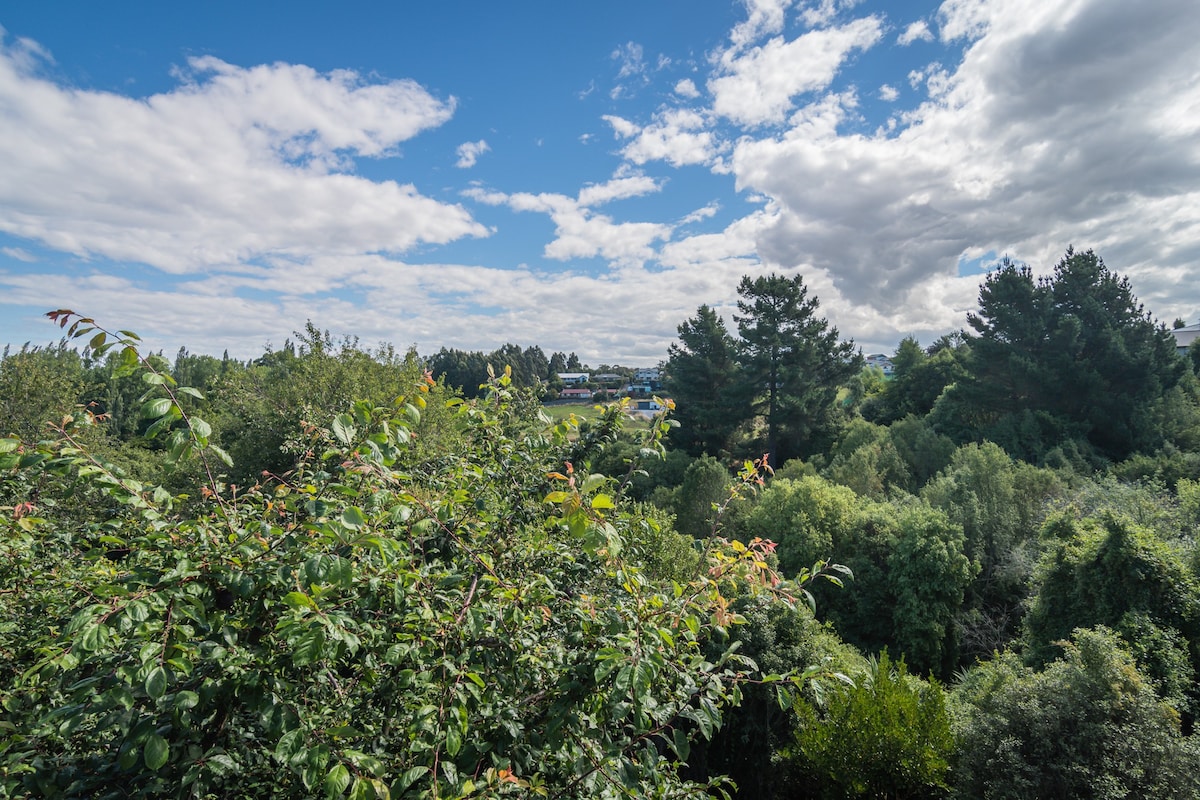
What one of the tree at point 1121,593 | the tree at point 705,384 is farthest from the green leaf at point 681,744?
the tree at point 705,384

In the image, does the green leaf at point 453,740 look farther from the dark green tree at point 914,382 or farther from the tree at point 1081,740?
the dark green tree at point 914,382

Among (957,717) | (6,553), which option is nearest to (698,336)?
(957,717)

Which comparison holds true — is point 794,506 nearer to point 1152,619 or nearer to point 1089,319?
point 1152,619

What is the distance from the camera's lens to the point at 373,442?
2115 millimetres

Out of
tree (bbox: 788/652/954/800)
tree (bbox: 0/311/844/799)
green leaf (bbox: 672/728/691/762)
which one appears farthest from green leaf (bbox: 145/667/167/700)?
tree (bbox: 788/652/954/800)

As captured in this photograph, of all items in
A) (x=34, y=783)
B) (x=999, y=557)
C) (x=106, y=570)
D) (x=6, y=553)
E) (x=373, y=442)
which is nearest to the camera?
(x=34, y=783)

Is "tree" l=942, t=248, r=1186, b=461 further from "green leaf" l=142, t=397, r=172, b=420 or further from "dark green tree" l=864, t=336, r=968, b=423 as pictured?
"green leaf" l=142, t=397, r=172, b=420

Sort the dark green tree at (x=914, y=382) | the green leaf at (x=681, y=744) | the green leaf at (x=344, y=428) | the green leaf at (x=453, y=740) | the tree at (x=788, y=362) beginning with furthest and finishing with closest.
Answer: the dark green tree at (x=914, y=382), the tree at (x=788, y=362), the green leaf at (x=681, y=744), the green leaf at (x=344, y=428), the green leaf at (x=453, y=740)

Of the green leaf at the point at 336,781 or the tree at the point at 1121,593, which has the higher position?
the green leaf at the point at 336,781

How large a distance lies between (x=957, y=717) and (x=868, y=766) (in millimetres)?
1976

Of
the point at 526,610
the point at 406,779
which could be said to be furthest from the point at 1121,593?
the point at 406,779

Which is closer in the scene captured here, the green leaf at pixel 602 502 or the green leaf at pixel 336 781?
the green leaf at pixel 336 781

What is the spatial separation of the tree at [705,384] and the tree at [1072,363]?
12.3 meters

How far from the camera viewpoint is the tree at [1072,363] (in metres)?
24.1
